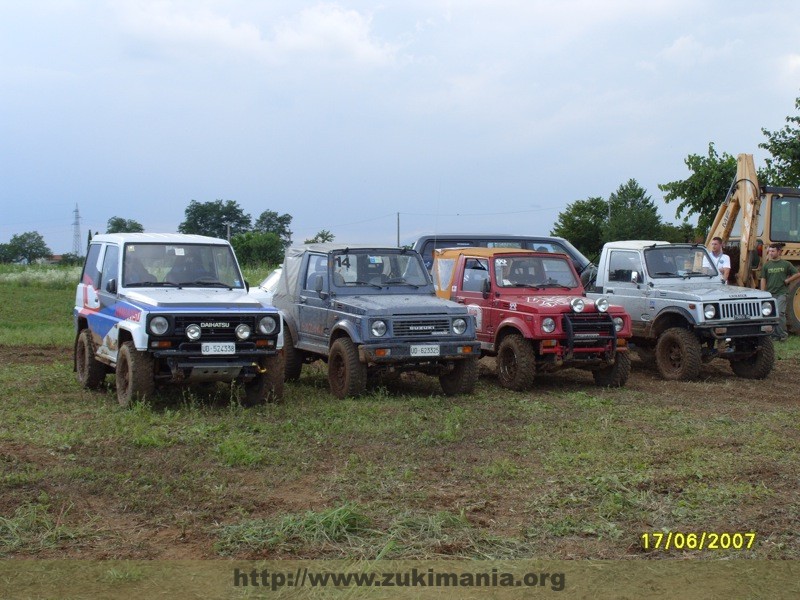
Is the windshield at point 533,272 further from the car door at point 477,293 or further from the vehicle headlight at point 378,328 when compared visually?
the vehicle headlight at point 378,328

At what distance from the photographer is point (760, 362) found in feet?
44.5

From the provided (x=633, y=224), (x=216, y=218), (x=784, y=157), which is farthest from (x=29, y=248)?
(x=784, y=157)

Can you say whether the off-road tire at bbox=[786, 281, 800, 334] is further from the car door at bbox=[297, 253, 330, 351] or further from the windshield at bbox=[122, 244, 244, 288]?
the windshield at bbox=[122, 244, 244, 288]

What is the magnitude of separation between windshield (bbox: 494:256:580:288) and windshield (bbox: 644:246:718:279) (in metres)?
1.43

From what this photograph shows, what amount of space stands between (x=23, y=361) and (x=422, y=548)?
11.5 meters

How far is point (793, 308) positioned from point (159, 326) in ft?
42.7

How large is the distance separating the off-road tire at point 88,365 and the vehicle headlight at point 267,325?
2556 mm

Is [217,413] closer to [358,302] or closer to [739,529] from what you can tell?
[358,302]

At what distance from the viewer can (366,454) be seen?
27.6 feet

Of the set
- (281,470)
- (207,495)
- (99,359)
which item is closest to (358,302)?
(99,359)

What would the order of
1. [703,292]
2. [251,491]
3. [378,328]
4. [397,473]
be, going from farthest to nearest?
[703,292] < [378,328] < [397,473] < [251,491]

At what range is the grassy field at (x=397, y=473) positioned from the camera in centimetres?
593
